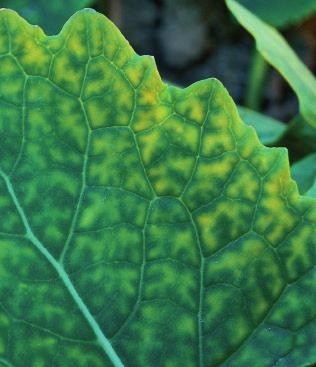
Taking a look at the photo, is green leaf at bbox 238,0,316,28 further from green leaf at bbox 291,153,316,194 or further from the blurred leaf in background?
green leaf at bbox 291,153,316,194

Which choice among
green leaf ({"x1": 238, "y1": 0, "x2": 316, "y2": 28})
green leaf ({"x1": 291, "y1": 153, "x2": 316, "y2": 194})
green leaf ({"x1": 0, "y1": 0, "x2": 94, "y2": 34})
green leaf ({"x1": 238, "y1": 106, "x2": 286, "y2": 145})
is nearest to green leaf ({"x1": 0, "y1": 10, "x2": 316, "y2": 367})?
green leaf ({"x1": 291, "y1": 153, "x2": 316, "y2": 194})

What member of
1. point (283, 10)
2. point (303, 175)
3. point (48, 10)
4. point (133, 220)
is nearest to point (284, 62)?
point (303, 175)

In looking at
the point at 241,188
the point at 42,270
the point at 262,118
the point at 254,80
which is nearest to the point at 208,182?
the point at 241,188

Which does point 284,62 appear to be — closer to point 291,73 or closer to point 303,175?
point 291,73

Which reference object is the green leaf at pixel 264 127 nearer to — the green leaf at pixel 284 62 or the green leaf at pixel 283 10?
the green leaf at pixel 284 62

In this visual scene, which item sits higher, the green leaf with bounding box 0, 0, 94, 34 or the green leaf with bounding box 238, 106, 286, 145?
the green leaf with bounding box 0, 0, 94, 34

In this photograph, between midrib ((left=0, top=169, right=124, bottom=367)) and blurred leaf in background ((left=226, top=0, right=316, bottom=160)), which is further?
blurred leaf in background ((left=226, top=0, right=316, bottom=160))
